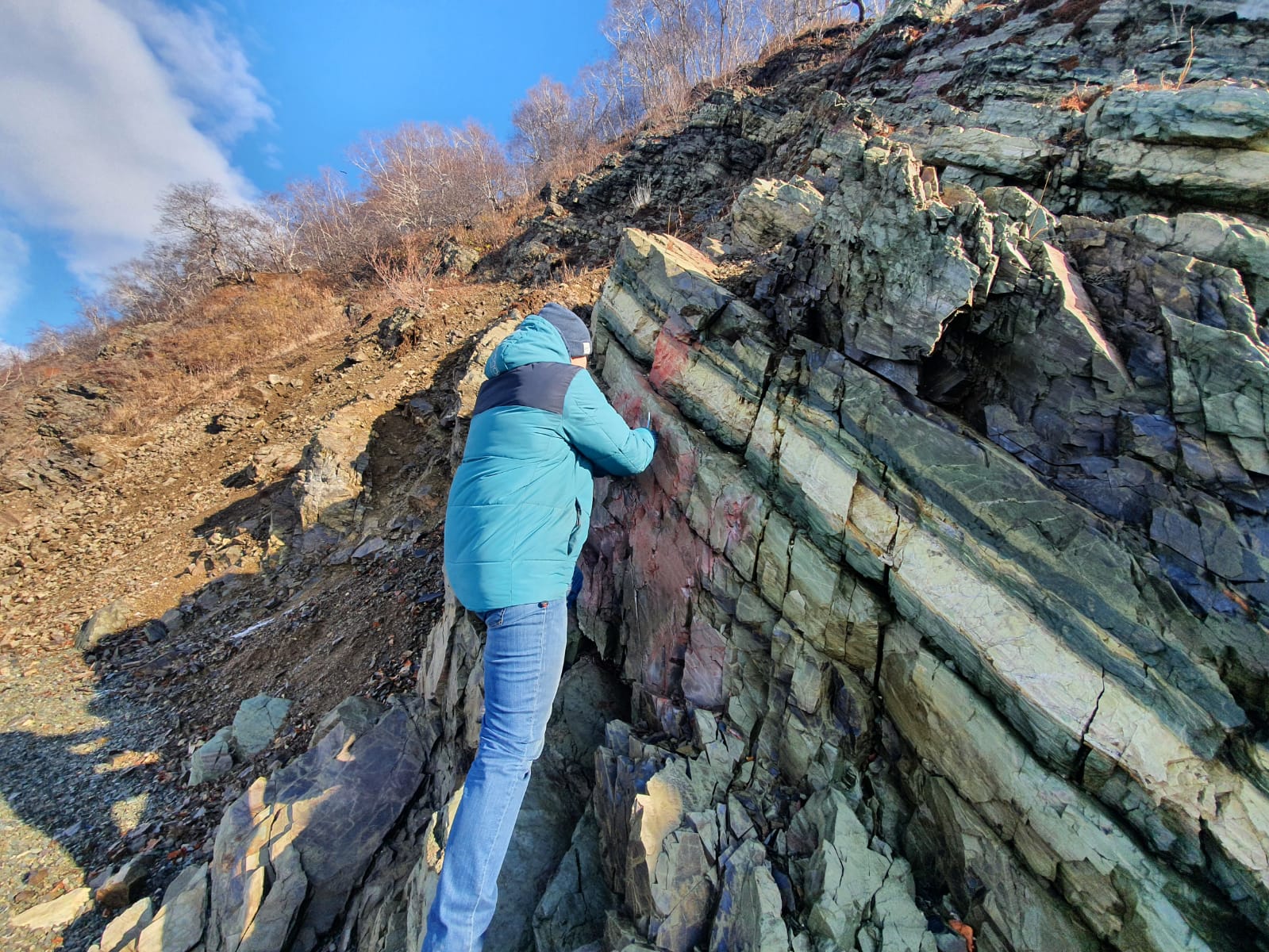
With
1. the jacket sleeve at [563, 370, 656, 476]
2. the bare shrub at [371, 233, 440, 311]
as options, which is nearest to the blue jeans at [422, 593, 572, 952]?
the jacket sleeve at [563, 370, 656, 476]

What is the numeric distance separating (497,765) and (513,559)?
1.30 metres

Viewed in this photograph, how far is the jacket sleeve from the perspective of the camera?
3545 millimetres

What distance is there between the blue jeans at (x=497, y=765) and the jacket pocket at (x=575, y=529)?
38 cm

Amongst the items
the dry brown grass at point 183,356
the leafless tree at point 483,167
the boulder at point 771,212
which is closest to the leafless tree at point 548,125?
the leafless tree at point 483,167

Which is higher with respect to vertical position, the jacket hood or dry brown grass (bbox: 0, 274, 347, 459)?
dry brown grass (bbox: 0, 274, 347, 459)

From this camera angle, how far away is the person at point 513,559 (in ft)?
9.96

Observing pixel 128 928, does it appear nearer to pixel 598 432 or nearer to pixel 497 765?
pixel 497 765

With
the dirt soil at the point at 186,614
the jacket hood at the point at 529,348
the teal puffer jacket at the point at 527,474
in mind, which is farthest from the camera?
the dirt soil at the point at 186,614

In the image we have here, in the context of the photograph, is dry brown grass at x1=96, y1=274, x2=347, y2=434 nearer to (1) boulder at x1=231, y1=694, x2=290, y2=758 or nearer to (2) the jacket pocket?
(1) boulder at x1=231, y1=694, x2=290, y2=758

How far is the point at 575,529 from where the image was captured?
12.0 feet

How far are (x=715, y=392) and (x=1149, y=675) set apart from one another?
3.21 metres

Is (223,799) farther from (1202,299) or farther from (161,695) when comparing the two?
(1202,299)

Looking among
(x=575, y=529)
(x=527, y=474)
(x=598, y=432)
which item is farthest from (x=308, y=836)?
(x=598, y=432)

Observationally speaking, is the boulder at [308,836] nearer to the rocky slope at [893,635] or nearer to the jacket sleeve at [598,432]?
the rocky slope at [893,635]
